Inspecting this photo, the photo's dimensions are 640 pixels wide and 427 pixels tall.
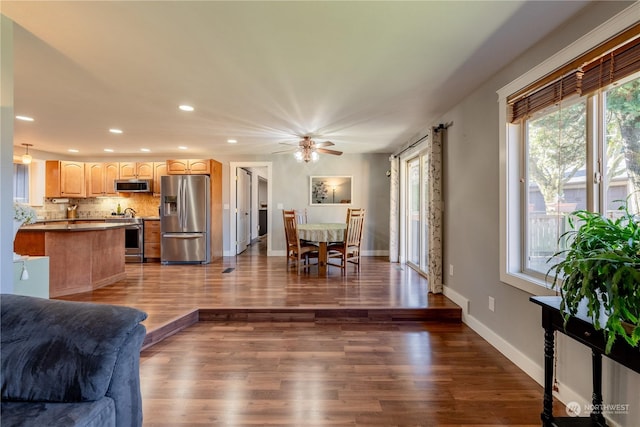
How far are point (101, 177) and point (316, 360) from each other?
6333 mm

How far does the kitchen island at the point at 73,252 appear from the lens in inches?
139

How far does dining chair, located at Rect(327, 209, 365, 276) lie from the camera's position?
4.48m

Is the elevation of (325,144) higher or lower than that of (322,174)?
higher

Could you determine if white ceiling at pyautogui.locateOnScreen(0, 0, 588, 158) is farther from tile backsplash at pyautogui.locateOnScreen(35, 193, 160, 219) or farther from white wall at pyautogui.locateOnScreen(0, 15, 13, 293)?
tile backsplash at pyautogui.locateOnScreen(35, 193, 160, 219)

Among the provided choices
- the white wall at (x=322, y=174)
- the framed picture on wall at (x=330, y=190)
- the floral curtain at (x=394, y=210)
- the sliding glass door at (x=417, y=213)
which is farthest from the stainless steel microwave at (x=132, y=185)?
the sliding glass door at (x=417, y=213)

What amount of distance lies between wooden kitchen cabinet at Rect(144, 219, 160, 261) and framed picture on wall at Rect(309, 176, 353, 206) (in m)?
3.21

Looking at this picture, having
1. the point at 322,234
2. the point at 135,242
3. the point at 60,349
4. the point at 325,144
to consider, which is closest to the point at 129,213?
the point at 135,242

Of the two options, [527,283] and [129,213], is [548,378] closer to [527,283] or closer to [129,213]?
[527,283]

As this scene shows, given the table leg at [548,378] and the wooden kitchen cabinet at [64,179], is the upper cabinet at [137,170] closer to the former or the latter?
the wooden kitchen cabinet at [64,179]

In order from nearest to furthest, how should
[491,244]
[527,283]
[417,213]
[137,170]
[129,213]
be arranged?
[527,283], [491,244], [417,213], [137,170], [129,213]

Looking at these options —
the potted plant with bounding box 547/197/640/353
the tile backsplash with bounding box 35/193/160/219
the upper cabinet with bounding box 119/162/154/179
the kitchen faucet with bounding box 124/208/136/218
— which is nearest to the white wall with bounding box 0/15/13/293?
the potted plant with bounding box 547/197/640/353

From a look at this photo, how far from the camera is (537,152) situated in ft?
7.07

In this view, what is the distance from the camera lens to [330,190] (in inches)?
246

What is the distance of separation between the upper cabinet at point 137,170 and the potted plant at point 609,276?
6.80m
